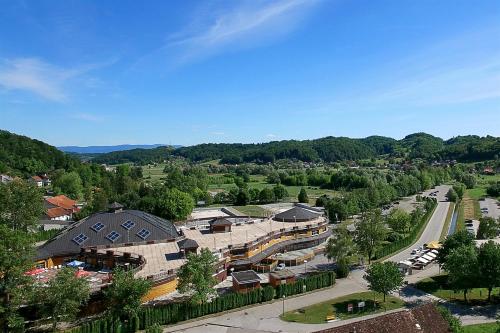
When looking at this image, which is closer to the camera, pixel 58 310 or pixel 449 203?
pixel 58 310

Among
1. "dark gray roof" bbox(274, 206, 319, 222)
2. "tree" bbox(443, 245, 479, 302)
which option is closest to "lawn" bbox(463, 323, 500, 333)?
"tree" bbox(443, 245, 479, 302)

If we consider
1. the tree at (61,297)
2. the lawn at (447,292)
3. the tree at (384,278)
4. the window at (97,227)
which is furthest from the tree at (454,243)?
the window at (97,227)

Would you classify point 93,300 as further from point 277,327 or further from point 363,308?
point 363,308

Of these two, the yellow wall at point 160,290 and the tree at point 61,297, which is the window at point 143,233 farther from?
the tree at point 61,297

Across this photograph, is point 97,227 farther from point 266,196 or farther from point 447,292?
point 266,196

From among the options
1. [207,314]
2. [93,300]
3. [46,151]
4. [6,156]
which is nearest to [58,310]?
[93,300]

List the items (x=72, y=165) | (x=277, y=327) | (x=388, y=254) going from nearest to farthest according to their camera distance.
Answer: (x=277, y=327) → (x=388, y=254) → (x=72, y=165)
